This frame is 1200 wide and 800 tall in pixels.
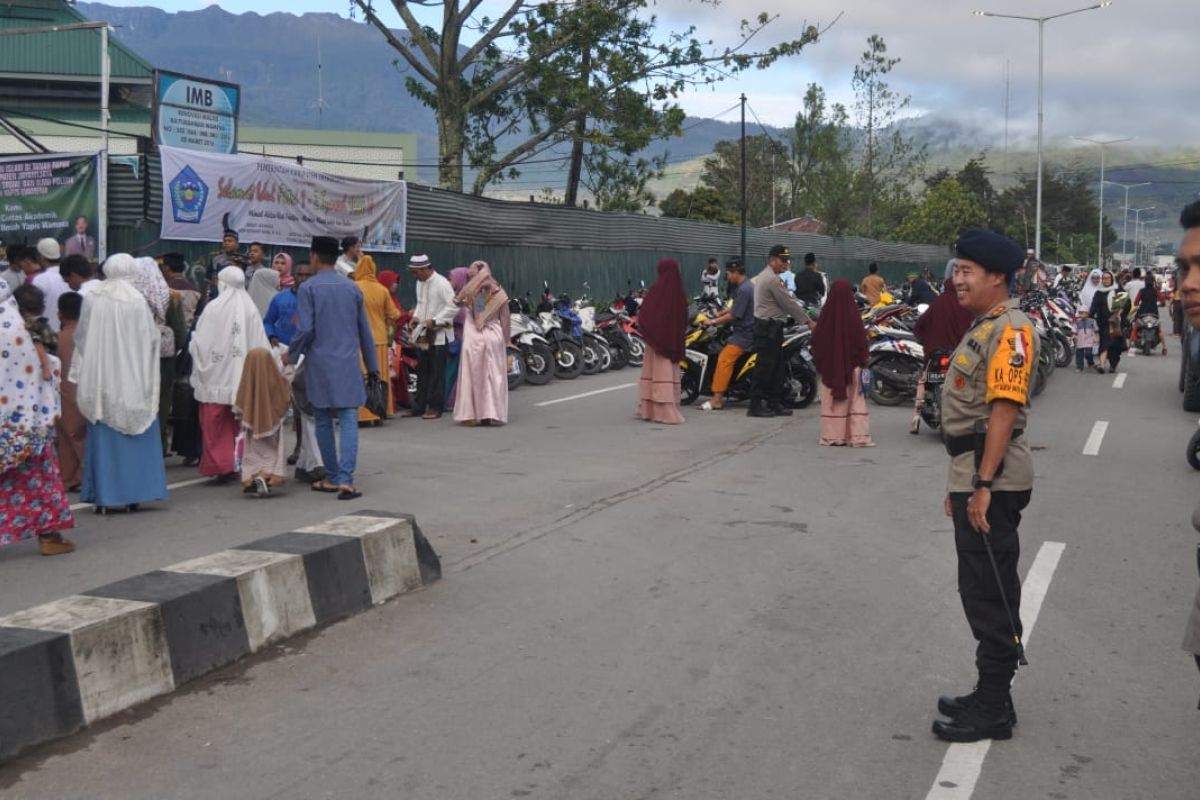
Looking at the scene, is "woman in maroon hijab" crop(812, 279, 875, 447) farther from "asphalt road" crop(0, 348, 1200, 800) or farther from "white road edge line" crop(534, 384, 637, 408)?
"white road edge line" crop(534, 384, 637, 408)

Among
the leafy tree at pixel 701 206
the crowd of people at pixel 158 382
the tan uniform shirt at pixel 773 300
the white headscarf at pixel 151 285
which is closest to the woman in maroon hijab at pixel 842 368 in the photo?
the tan uniform shirt at pixel 773 300

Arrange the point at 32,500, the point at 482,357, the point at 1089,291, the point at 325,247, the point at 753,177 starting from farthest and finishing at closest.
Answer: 1. the point at 753,177
2. the point at 1089,291
3. the point at 482,357
4. the point at 325,247
5. the point at 32,500

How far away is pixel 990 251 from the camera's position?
493 cm

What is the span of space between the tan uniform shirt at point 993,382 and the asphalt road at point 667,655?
97 cm

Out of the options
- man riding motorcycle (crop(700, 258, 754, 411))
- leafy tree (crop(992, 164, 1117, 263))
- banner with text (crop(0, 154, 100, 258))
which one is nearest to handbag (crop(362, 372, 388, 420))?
banner with text (crop(0, 154, 100, 258))

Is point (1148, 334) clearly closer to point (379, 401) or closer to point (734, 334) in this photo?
point (734, 334)

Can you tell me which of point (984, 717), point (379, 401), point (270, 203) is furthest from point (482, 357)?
point (984, 717)

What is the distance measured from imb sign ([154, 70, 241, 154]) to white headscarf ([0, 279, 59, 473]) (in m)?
8.39

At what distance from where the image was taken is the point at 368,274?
1385 centimetres

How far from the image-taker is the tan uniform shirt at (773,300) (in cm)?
1473

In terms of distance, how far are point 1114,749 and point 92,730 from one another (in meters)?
3.72

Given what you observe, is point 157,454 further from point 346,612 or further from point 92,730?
point 92,730

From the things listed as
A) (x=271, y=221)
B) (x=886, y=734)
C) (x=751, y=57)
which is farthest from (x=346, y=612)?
(x=751, y=57)

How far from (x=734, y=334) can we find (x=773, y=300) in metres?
0.91
